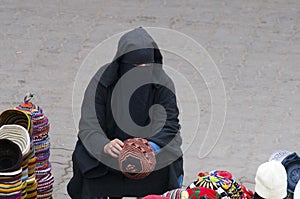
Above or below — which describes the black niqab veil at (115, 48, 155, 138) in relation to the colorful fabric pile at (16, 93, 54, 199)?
above

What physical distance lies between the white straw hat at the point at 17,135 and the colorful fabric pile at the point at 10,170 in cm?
8

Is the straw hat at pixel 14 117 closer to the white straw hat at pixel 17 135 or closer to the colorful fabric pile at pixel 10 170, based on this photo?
the white straw hat at pixel 17 135

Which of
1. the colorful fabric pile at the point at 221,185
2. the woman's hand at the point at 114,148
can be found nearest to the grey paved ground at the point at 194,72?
the woman's hand at the point at 114,148

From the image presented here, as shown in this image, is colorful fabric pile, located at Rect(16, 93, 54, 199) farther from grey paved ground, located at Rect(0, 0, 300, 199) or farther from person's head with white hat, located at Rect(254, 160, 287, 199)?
person's head with white hat, located at Rect(254, 160, 287, 199)

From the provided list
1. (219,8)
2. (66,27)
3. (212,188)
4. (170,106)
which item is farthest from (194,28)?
(212,188)

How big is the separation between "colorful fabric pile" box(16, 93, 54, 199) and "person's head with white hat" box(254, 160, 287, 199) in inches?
60.9

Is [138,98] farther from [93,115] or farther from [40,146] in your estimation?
[40,146]

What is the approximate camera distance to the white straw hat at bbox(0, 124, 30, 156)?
175 inches

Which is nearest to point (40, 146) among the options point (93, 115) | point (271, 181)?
point (93, 115)

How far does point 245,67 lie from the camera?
7.88m

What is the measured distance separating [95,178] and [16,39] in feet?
12.8

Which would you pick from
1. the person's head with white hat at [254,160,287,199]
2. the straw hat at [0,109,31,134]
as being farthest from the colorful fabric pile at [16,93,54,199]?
the person's head with white hat at [254,160,287,199]

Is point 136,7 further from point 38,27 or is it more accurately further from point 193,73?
point 193,73

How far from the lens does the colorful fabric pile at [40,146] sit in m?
4.82
